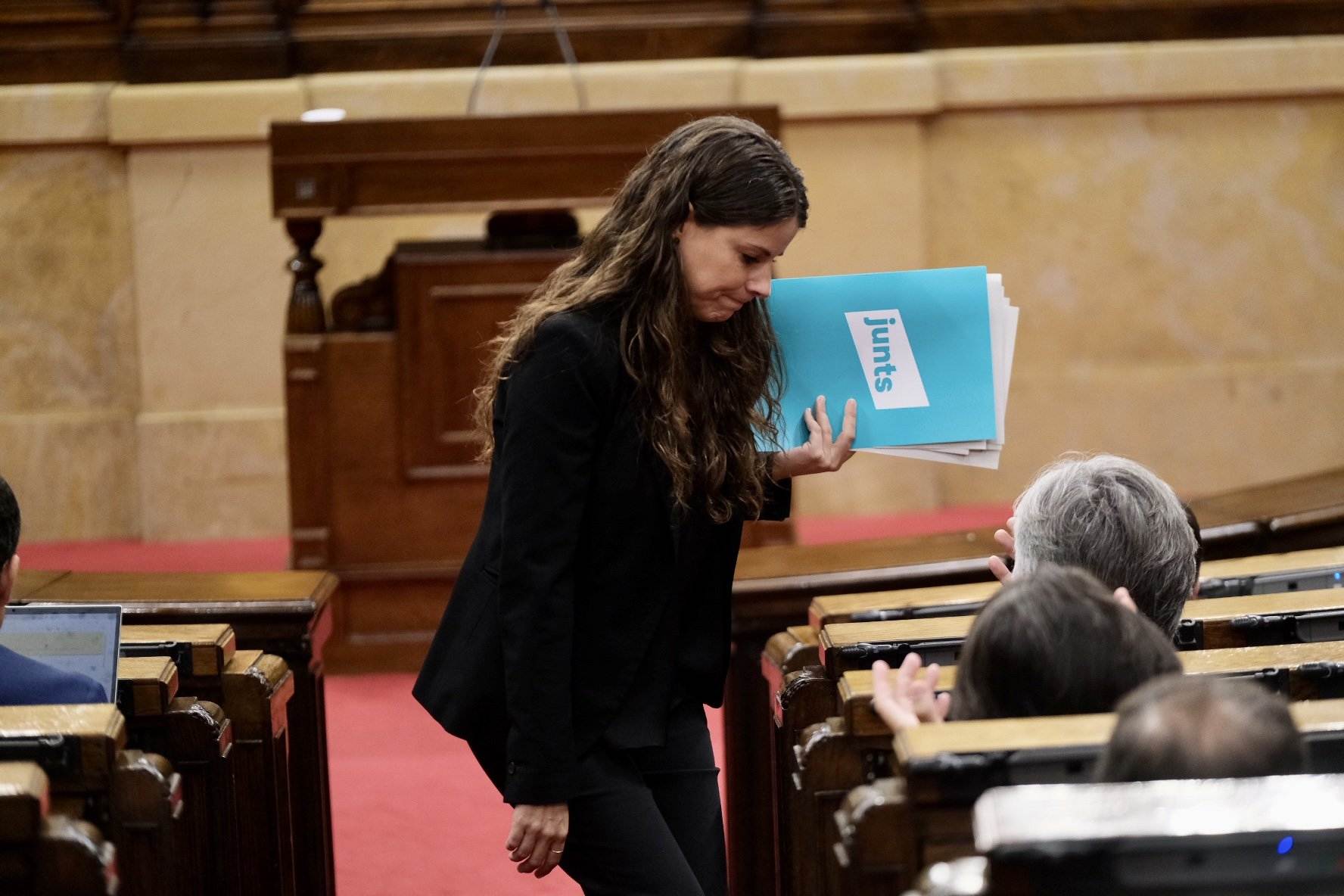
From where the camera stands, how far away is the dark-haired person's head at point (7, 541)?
1.97 m

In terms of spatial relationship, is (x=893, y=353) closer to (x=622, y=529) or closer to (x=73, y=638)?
(x=622, y=529)

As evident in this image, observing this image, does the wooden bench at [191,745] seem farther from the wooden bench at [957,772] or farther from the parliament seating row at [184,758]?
the wooden bench at [957,772]

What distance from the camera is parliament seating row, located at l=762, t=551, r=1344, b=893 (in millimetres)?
2121

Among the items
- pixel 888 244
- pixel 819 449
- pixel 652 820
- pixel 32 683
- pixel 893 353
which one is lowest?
pixel 652 820

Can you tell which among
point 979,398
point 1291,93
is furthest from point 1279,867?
point 1291,93

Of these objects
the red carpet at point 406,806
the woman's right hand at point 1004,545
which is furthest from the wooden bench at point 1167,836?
the red carpet at point 406,806

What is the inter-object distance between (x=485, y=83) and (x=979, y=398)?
485 cm

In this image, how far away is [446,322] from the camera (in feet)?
17.1

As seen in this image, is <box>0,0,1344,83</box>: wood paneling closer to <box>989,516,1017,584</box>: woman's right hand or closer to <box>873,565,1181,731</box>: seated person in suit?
<box>989,516,1017,584</box>: woman's right hand

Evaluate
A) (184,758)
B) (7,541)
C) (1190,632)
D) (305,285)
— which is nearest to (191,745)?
(184,758)

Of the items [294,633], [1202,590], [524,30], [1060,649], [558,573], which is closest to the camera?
[1060,649]

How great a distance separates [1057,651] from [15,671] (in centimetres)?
122

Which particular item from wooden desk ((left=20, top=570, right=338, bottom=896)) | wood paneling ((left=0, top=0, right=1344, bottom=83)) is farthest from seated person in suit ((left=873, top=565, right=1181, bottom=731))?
wood paneling ((left=0, top=0, right=1344, bottom=83))

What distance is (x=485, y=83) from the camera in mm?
6910
